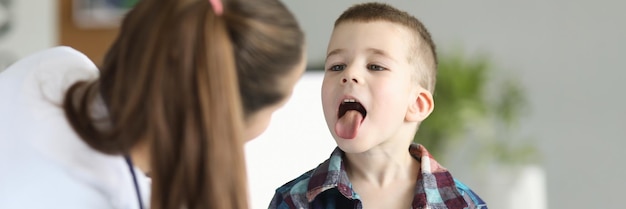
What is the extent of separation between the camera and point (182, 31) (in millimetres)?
991

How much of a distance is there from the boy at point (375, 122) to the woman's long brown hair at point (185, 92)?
0.26m

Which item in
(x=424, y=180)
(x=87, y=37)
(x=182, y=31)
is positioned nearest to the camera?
(x=182, y=31)

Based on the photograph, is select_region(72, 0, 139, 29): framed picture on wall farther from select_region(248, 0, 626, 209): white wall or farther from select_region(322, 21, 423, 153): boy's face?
select_region(322, 21, 423, 153): boy's face

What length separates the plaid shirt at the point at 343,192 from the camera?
4.22 feet

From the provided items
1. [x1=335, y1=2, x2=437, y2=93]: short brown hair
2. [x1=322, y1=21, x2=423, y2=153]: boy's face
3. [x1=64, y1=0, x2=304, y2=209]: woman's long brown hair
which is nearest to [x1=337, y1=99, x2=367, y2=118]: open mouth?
[x1=322, y1=21, x2=423, y2=153]: boy's face

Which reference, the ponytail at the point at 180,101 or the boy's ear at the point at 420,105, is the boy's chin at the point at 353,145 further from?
the ponytail at the point at 180,101

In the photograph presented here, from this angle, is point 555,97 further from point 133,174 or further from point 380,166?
point 133,174

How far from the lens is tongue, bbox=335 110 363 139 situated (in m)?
1.27

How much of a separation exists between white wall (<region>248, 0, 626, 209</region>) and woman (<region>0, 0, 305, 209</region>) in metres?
1.14

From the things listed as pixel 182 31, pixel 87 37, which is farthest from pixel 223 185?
pixel 87 37

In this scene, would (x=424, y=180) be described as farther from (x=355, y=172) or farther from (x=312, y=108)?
(x=312, y=108)

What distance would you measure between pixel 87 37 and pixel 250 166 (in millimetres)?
1020

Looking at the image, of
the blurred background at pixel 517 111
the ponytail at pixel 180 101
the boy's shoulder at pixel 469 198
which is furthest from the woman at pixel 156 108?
the blurred background at pixel 517 111

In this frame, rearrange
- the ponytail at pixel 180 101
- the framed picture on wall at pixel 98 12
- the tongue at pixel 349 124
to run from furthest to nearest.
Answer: the framed picture on wall at pixel 98 12
the tongue at pixel 349 124
the ponytail at pixel 180 101
